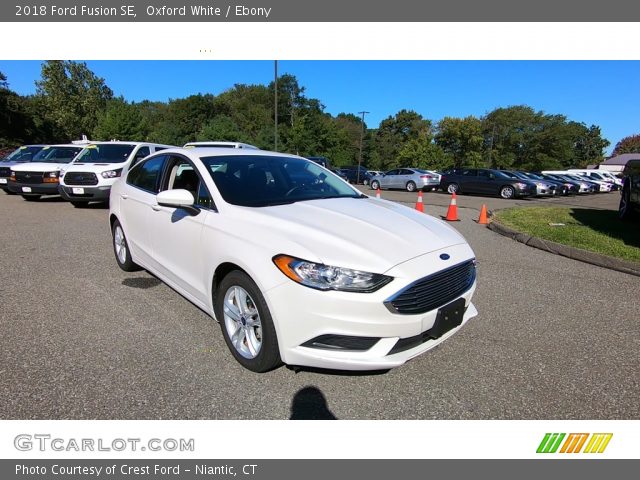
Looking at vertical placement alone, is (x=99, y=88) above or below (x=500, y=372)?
above

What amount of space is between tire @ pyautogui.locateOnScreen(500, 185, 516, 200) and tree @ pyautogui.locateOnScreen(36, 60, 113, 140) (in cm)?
6920

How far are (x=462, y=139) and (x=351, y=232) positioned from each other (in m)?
73.3

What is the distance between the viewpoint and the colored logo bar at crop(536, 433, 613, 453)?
87.0 inches

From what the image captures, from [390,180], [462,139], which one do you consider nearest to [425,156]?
[462,139]

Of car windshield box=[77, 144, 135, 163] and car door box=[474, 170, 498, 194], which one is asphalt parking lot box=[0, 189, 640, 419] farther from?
car door box=[474, 170, 498, 194]

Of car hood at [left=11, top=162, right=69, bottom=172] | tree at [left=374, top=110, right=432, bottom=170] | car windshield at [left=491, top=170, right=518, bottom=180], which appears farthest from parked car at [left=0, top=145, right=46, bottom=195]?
tree at [left=374, top=110, right=432, bottom=170]

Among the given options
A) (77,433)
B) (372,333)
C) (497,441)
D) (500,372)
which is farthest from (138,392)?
(500,372)

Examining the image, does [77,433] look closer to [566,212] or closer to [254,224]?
[254,224]

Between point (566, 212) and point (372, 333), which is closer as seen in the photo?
point (372, 333)

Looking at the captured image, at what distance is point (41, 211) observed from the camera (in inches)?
403

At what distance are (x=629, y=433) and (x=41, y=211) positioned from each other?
12629 mm

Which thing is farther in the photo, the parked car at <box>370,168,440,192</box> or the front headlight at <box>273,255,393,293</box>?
the parked car at <box>370,168,440,192</box>

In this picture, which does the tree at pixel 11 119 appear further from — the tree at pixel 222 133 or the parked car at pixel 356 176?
the parked car at pixel 356 176

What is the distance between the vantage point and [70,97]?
6588 cm
